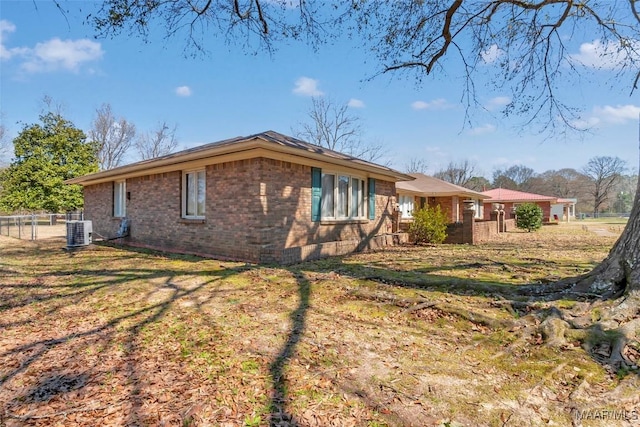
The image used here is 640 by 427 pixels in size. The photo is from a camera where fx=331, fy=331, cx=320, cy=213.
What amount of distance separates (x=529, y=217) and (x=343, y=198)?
16.0 metres

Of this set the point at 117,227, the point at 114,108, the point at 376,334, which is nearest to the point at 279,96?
the point at 117,227

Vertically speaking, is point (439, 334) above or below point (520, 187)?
below

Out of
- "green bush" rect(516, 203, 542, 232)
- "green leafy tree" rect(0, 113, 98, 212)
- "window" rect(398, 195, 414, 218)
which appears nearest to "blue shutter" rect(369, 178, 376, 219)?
Result: "window" rect(398, 195, 414, 218)

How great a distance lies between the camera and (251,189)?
26.7 ft

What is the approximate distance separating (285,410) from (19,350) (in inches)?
117

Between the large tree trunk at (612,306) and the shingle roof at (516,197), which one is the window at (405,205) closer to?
the large tree trunk at (612,306)

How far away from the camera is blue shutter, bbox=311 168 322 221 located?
9.48 m

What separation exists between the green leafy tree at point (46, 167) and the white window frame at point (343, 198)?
24.6 meters

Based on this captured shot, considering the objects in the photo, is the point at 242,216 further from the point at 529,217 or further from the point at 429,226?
the point at 529,217

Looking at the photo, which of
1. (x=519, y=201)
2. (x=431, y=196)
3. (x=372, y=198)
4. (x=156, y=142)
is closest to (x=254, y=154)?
(x=372, y=198)

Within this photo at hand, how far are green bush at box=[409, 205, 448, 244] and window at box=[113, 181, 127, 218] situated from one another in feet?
37.2

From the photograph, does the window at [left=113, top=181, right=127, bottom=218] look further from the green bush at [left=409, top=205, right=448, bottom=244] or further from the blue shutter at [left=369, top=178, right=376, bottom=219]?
the green bush at [left=409, top=205, right=448, bottom=244]

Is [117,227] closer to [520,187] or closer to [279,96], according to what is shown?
[279,96]

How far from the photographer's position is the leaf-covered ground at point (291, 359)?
2.32 metres
